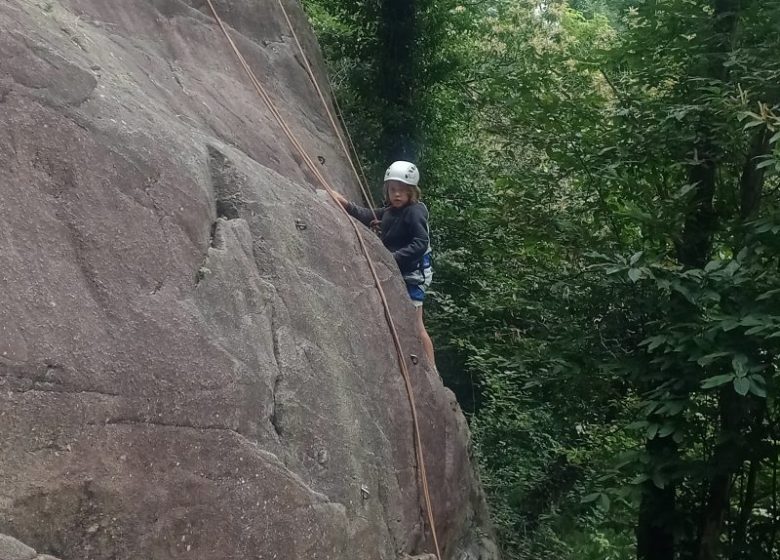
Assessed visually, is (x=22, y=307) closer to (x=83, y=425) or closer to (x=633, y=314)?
(x=83, y=425)

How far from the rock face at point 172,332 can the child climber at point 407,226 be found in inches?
29.1

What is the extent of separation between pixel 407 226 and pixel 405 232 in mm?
58

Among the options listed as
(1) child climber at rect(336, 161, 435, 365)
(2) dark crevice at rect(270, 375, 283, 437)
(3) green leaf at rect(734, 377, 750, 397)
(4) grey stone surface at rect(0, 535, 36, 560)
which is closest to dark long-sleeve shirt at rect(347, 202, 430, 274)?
(1) child climber at rect(336, 161, 435, 365)

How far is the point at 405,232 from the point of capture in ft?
18.8

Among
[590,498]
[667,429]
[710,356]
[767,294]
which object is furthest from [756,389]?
[590,498]

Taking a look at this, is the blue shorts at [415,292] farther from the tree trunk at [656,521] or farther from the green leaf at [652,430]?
the tree trunk at [656,521]

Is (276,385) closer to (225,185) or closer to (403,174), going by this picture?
(225,185)

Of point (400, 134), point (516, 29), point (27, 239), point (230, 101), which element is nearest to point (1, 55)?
point (27, 239)

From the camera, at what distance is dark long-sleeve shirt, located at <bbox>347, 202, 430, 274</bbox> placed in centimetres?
563

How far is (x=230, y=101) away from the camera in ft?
16.7

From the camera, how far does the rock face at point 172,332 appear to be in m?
2.65

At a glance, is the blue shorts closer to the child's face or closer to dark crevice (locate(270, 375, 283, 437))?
the child's face

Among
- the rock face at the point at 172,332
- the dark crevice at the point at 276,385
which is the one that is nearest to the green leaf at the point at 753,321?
the rock face at the point at 172,332

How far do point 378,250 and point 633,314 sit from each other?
2.80 metres
